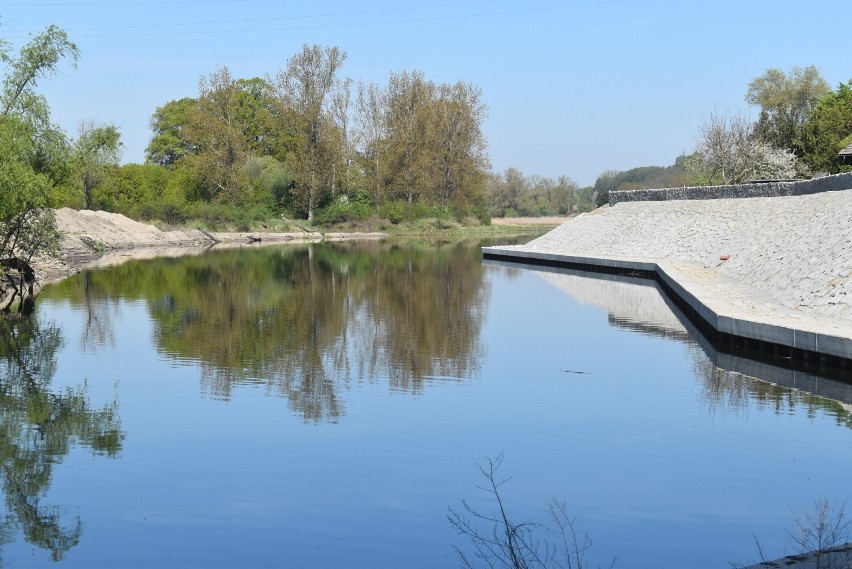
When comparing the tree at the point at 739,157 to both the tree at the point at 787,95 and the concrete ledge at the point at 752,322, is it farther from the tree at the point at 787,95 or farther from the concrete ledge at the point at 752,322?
the concrete ledge at the point at 752,322

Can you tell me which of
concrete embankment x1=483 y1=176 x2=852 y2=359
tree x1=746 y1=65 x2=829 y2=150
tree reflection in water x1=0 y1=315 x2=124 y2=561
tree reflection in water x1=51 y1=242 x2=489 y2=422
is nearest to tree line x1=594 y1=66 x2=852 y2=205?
tree x1=746 y1=65 x2=829 y2=150

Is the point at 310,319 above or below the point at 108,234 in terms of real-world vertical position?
below

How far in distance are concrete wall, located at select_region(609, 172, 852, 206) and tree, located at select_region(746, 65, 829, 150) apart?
104ft

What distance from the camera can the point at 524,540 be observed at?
847 centimetres

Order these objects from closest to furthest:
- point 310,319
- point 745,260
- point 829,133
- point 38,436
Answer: point 38,436, point 310,319, point 745,260, point 829,133

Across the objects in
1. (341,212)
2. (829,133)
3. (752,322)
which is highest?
(829,133)

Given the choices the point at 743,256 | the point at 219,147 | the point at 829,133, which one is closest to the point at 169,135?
the point at 219,147

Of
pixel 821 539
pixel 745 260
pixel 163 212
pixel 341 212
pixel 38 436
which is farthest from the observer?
pixel 341 212

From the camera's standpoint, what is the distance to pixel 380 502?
976 centimetres

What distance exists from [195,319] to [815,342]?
14.1 m

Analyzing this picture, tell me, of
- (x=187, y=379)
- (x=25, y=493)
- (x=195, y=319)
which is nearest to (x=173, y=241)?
(x=195, y=319)

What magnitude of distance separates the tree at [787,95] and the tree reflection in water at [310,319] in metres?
50.9

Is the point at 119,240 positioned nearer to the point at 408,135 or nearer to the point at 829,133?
the point at 408,135

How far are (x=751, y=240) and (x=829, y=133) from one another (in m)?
39.5
